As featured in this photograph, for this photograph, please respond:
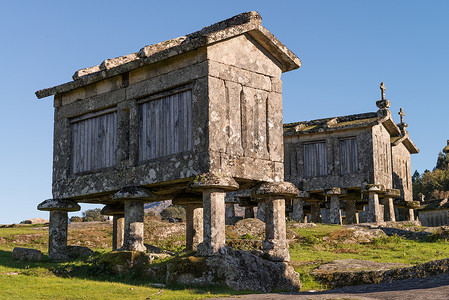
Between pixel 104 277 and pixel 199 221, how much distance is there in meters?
3.70

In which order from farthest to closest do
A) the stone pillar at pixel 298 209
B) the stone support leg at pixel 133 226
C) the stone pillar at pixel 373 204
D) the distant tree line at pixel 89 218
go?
1. the distant tree line at pixel 89 218
2. the stone pillar at pixel 298 209
3. the stone pillar at pixel 373 204
4. the stone support leg at pixel 133 226

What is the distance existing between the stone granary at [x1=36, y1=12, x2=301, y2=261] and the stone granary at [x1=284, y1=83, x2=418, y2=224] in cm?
1298

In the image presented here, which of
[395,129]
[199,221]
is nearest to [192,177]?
[199,221]

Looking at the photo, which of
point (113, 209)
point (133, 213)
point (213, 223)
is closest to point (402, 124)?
point (113, 209)

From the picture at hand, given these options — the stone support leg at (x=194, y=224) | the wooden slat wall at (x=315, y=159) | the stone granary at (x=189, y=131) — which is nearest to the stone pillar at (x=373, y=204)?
the wooden slat wall at (x=315, y=159)

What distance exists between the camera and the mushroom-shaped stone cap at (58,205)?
16188mm

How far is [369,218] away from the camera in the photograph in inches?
1091

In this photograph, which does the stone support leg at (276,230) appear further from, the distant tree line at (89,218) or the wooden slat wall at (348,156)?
the distant tree line at (89,218)

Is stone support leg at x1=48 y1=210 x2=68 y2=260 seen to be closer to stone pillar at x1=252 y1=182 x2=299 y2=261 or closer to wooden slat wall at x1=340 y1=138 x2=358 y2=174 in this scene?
stone pillar at x1=252 y1=182 x2=299 y2=261

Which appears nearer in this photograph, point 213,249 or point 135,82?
point 213,249

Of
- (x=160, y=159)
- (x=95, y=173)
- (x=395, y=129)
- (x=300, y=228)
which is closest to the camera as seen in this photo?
→ (x=160, y=159)

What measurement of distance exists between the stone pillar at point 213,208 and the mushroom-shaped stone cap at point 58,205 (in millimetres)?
4972

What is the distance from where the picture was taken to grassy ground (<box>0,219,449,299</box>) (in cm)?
1144

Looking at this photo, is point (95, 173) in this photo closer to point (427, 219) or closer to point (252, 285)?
point (252, 285)
